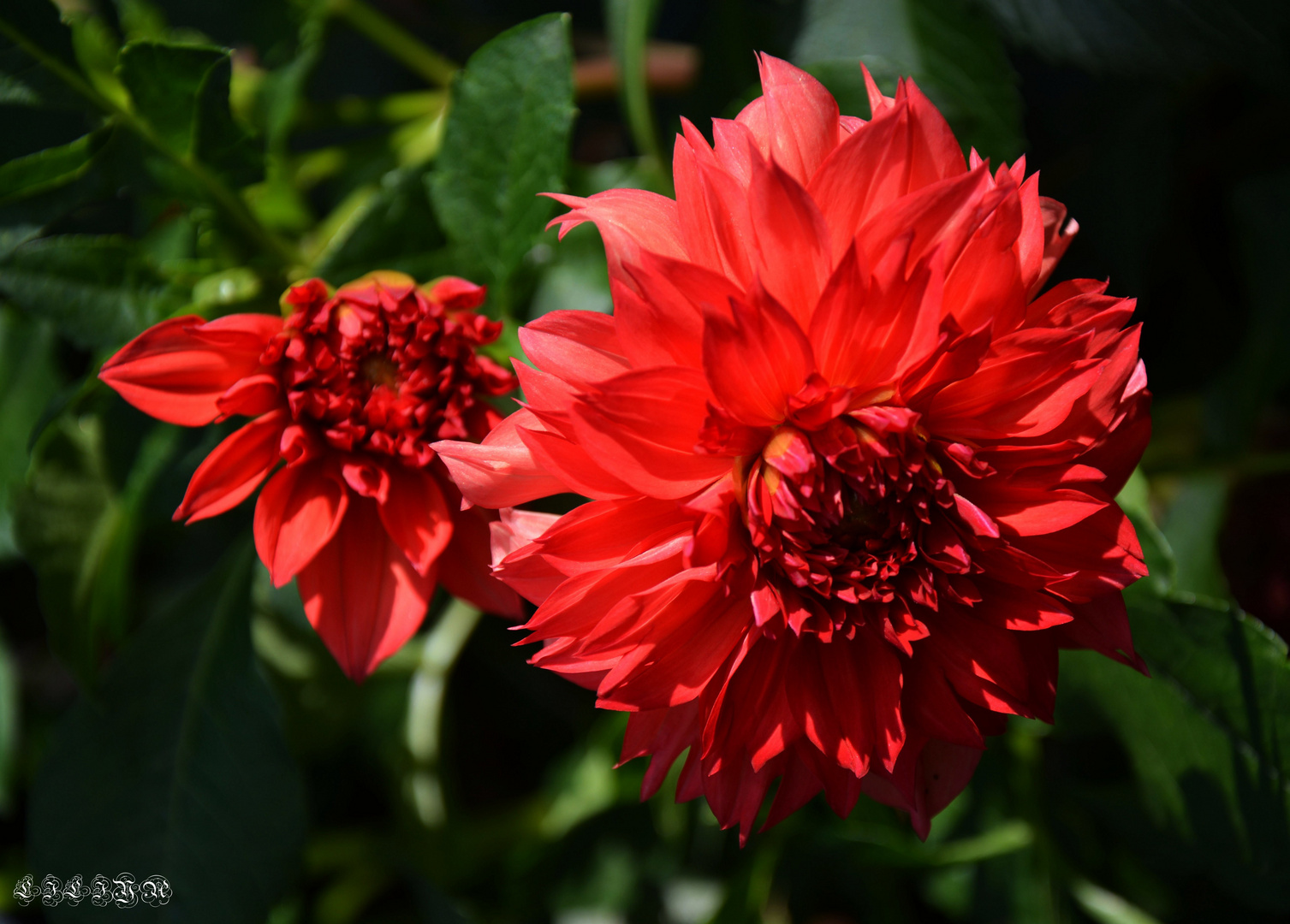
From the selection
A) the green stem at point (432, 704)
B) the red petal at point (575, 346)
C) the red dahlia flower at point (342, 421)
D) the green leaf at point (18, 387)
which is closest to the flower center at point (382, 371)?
the red dahlia flower at point (342, 421)

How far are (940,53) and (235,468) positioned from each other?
0.69m

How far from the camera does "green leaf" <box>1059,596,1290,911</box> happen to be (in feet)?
2.05

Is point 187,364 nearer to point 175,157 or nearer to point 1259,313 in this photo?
point 175,157

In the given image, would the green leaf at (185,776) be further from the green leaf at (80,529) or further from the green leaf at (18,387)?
the green leaf at (18,387)

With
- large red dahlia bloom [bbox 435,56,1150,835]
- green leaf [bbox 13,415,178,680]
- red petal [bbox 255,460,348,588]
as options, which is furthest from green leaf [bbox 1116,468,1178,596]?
green leaf [bbox 13,415,178,680]

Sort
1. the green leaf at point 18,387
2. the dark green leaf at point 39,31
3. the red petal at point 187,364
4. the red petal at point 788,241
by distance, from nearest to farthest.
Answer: the red petal at point 788,241, the red petal at point 187,364, the dark green leaf at point 39,31, the green leaf at point 18,387

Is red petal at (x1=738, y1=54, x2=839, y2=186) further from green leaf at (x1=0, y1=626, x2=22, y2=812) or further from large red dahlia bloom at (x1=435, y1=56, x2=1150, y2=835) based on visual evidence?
green leaf at (x1=0, y1=626, x2=22, y2=812)

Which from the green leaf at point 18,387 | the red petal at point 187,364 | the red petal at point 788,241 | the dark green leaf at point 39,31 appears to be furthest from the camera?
the green leaf at point 18,387

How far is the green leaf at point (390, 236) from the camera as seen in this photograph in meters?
0.74

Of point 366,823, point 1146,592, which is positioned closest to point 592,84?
point 1146,592

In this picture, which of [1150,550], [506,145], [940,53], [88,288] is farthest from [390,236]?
[1150,550]

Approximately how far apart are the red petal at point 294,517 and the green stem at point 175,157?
290 mm

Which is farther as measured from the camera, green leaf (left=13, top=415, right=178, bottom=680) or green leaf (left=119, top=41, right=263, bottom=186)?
green leaf (left=13, top=415, right=178, bottom=680)

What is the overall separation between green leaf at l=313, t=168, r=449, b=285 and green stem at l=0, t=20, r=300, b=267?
0.20 ft
